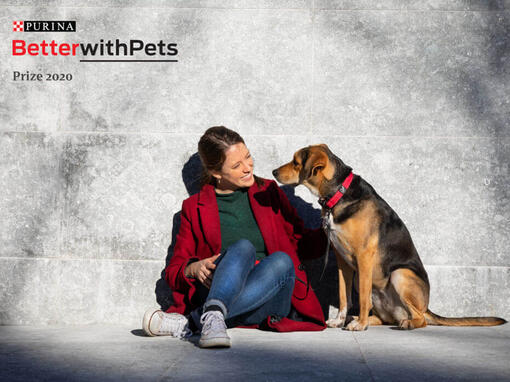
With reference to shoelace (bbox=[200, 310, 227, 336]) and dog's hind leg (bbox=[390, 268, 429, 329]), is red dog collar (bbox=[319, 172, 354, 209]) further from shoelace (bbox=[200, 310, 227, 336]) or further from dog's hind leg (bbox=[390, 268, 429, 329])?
shoelace (bbox=[200, 310, 227, 336])

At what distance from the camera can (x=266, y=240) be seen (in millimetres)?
4184

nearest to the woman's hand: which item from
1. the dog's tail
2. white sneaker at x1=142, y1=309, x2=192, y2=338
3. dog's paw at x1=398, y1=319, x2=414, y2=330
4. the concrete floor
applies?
white sneaker at x1=142, y1=309, x2=192, y2=338

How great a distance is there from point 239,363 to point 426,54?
3.17m

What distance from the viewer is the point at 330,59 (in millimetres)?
4855

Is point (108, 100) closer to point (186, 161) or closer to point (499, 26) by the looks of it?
point (186, 161)

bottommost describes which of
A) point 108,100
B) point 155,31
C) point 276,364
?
point 276,364

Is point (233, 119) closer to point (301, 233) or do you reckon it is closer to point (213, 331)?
point (301, 233)

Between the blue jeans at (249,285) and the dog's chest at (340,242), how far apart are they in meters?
0.42

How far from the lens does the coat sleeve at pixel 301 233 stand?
14.5 feet

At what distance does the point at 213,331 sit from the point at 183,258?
0.96m

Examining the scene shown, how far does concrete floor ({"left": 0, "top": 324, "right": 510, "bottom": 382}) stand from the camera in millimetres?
2807

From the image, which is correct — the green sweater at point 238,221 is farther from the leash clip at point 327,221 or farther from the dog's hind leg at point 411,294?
the dog's hind leg at point 411,294

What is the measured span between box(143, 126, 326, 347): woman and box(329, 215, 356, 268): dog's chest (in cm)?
21

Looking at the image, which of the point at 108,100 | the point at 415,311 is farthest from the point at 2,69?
the point at 415,311
